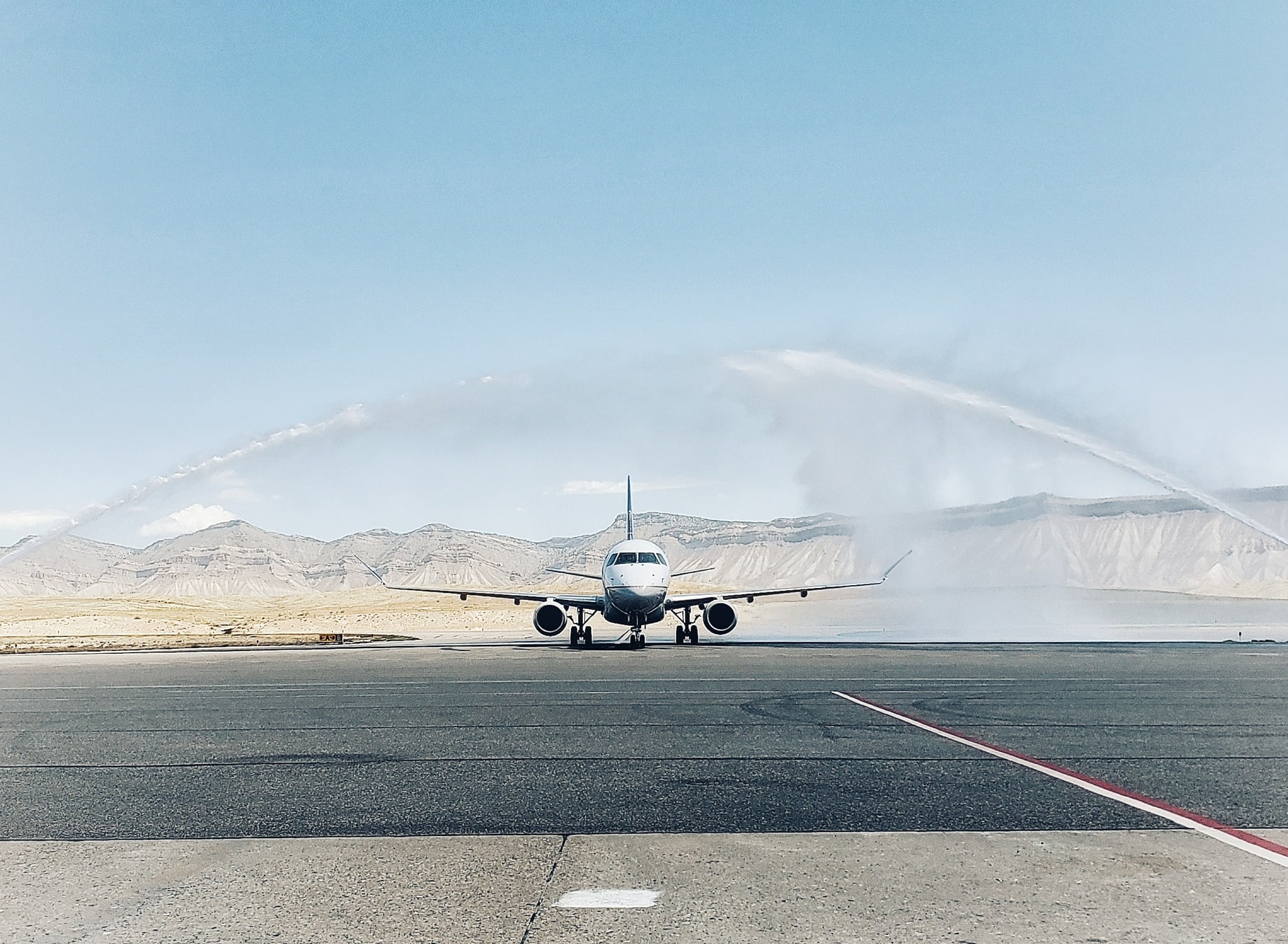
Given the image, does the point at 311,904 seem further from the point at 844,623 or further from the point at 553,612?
the point at 844,623

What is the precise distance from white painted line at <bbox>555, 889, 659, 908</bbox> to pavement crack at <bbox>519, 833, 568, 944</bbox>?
0.37ft

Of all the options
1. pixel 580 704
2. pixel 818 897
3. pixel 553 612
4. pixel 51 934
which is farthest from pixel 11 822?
pixel 553 612

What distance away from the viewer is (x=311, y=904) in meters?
6.12

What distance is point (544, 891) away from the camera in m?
6.26

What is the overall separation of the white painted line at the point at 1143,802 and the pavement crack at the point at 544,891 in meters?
4.77

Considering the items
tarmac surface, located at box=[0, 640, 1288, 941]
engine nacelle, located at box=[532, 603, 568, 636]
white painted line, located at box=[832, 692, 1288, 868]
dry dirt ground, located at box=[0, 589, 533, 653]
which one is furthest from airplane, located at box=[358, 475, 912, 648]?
white painted line, located at box=[832, 692, 1288, 868]

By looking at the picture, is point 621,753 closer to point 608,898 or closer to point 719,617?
point 608,898

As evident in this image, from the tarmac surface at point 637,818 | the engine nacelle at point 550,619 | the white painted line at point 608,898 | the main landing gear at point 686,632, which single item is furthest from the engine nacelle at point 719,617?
the white painted line at point 608,898

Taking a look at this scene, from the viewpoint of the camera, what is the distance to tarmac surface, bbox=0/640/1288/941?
583 cm

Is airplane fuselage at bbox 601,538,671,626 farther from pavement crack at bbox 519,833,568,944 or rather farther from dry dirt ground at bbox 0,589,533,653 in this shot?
pavement crack at bbox 519,833,568,944

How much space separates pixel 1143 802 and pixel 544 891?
552 centimetres

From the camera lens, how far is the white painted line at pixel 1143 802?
283 inches

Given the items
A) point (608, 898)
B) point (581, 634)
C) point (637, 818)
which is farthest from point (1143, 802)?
point (581, 634)

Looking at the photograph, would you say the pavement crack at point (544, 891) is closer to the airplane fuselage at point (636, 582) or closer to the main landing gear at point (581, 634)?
the airplane fuselage at point (636, 582)
